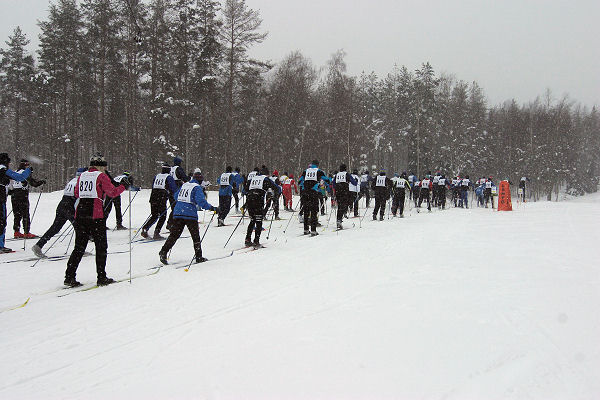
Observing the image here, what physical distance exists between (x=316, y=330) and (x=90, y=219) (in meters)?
4.00

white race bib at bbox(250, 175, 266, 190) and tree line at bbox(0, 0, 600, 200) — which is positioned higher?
tree line at bbox(0, 0, 600, 200)

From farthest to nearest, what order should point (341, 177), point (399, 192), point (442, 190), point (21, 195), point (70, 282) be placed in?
point (442, 190) → point (399, 192) → point (341, 177) → point (21, 195) → point (70, 282)

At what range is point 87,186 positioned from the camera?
5.79 m

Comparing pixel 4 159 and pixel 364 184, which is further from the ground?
pixel 4 159

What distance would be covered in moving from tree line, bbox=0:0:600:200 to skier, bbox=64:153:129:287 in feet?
18.1

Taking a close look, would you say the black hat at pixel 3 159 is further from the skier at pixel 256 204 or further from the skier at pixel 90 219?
the skier at pixel 256 204

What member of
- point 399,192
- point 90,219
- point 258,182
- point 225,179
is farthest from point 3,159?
point 399,192

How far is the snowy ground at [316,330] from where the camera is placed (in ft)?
9.18

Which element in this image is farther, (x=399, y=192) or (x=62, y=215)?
(x=399, y=192)

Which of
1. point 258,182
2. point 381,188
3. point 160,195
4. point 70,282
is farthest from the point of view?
point 381,188

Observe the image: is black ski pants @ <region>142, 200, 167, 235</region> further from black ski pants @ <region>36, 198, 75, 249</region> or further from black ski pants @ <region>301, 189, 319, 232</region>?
black ski pants @ <region>301, 189, 319, 232</region>

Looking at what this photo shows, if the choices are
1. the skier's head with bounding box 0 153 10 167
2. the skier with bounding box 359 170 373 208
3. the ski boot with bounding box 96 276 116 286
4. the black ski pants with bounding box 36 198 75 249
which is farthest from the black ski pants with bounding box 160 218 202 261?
the skier with bounding box 359 170 373 208

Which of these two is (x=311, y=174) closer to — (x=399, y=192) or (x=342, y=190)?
(x=342, y=190)

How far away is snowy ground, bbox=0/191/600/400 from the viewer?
9.18 ft
